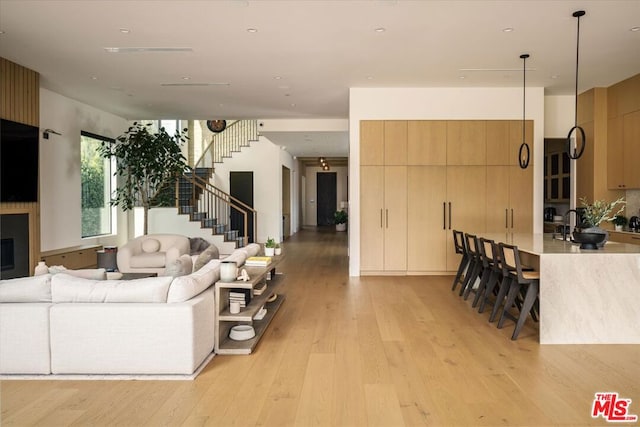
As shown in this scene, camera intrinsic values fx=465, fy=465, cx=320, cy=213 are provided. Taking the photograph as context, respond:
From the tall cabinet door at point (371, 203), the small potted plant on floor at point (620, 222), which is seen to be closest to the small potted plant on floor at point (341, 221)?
the tall cabinet door at point (371, 203)

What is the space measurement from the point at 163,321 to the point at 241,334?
949 millimetres

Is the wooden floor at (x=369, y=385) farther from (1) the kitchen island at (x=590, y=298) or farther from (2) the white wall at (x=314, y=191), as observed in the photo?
(2) the white wall at (x=314, y=191)

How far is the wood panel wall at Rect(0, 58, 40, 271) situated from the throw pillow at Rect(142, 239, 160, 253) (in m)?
1.56

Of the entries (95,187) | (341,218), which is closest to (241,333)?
(95,187)

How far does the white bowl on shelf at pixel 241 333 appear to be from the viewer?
410 cm

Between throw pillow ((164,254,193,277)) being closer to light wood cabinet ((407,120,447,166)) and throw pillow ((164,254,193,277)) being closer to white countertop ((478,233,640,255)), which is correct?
white countertop ((478,233,640,255))

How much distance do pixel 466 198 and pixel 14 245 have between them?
6.78 m

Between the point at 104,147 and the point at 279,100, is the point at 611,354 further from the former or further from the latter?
the point at 104,147

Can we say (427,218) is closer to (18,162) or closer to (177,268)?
(177,268)

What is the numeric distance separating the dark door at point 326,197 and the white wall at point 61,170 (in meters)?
12.2

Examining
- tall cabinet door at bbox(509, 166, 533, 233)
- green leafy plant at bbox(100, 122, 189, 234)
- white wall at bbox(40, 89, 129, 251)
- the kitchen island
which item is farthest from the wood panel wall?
tall cabinet door at bbox(509, 166, 533, 233)

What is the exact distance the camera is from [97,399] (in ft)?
9.80

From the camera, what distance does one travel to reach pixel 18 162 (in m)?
6.38

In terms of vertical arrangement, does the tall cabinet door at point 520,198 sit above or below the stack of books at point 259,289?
above
